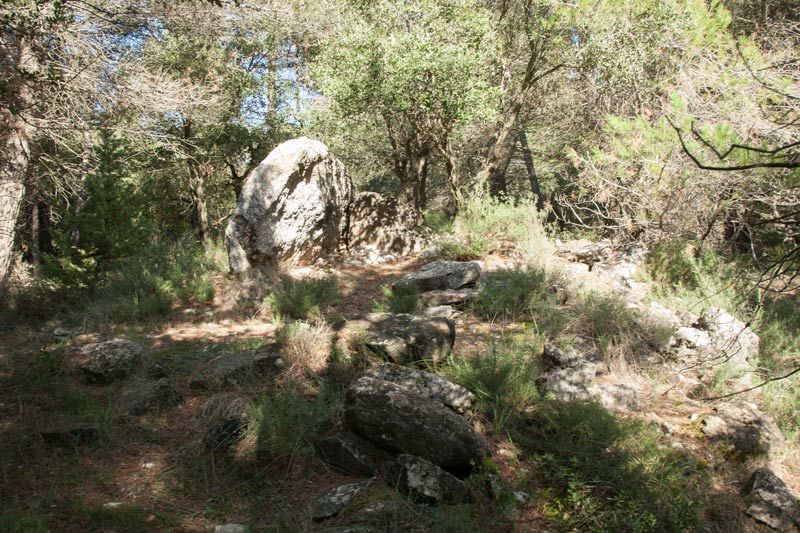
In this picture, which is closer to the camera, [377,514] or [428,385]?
[377,514]

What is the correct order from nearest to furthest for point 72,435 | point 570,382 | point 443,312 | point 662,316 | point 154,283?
1. point 72,435
2. point 570,382
3. point 662,316
4. point 443,312
5. point 154,283

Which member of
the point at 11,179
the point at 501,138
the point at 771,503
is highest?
the point at 501,138

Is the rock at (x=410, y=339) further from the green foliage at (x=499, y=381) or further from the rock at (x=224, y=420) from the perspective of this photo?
the rock at (x=224, y=420)

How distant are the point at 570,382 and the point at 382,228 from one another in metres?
5.70

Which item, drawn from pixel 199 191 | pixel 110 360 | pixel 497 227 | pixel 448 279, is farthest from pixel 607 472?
pixel 199 191

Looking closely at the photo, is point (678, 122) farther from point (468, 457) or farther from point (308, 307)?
point (308, 307)

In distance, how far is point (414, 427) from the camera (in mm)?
3209

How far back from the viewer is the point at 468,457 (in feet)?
10.4

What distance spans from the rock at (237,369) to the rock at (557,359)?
2.35 metres

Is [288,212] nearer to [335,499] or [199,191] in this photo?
[335,499]

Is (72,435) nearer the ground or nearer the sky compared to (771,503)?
nearer the sky

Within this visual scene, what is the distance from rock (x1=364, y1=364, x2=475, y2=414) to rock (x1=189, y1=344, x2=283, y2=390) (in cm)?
87

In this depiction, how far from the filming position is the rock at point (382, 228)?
29.9 feet

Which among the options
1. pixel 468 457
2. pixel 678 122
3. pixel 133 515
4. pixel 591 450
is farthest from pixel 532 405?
pixel 678 122
